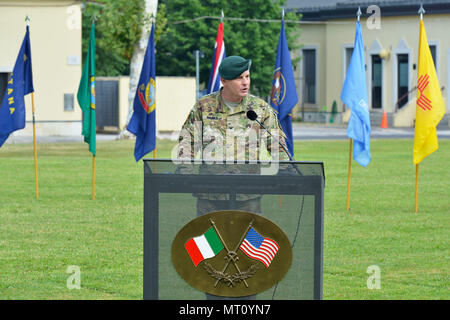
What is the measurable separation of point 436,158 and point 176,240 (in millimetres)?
20806

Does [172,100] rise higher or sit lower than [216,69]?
lower

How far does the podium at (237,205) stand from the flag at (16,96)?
1074 cm

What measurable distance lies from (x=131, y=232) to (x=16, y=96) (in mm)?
4966

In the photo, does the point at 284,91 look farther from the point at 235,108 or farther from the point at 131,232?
the point at 235,108

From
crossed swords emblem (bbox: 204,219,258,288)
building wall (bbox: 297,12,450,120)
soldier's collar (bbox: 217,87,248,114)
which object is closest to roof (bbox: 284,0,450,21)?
building wall (bbox: 297,12,450,120)

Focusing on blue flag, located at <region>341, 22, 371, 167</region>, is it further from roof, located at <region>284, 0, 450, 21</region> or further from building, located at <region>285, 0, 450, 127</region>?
roof, located at <region>284, 0, 450, 21</region>

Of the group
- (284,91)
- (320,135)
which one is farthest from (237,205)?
(320,135)

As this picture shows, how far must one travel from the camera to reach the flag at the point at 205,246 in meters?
5.31

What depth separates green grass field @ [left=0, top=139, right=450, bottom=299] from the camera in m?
8.79

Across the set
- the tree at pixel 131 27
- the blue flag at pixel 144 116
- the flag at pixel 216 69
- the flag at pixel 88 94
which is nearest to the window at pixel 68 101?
the tree at pixel 131 27

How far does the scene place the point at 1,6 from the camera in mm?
34281

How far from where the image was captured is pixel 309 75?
5097 centimetres

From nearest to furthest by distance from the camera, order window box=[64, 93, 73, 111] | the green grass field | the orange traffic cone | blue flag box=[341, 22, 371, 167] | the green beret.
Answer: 1. the green beret
2. the green grass field
3. blue flag box=[341, 22, 371, 167]
4. window box=[64, 93, 73, 111]
5. the orange traffic cone

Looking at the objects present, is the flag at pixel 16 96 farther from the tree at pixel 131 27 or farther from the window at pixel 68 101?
the window at pixel 68 101
